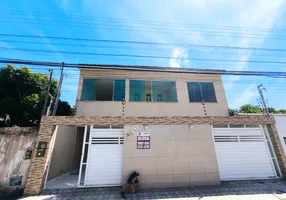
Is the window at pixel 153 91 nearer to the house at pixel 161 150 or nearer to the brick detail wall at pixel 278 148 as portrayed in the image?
the house at pixel 161 150

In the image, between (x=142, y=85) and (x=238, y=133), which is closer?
(x=238, y=133)

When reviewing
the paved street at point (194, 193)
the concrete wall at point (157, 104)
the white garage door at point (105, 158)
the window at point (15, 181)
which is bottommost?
the paved street at point (194, 193)

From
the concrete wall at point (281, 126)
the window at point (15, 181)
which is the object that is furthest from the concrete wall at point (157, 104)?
the window at point (15, 181)

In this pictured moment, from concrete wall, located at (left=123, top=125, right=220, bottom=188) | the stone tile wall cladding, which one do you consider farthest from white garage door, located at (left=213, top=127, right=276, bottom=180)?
concrete wall, located at (left=123, top=125, right=220, bottom=188)

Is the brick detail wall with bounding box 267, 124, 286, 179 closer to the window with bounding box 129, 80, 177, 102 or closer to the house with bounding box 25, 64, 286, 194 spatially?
the house with bounding box 25, 64, 286, 194

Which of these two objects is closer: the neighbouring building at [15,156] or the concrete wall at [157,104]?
the neighbouring building at [15,156]

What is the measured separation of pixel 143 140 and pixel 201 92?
6439 mm

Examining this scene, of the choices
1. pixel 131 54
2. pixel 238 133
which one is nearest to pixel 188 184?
pixel 238 133

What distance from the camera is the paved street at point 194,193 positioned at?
5027mm

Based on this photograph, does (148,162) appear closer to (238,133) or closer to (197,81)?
(238,133)

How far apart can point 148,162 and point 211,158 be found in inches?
112

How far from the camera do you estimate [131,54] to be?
640cm

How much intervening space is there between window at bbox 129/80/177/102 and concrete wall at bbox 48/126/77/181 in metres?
4.55

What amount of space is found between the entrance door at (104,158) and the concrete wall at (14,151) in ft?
7.59
